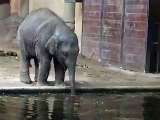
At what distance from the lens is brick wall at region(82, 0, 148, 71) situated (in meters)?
15.0

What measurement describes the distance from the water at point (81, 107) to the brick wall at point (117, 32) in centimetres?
358

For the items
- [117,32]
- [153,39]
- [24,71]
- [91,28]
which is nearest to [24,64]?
[24,71]

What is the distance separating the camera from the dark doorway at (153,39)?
1479 cm

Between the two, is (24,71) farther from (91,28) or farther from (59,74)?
(91,28)

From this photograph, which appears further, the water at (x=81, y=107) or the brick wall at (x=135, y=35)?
the brick wall at (x=135, y=35)

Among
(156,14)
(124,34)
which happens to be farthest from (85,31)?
(156,14)

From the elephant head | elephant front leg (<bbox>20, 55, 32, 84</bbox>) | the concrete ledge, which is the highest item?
the elephant head

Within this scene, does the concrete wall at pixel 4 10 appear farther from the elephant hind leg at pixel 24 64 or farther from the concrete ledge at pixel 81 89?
the concrete ledge at pixel 81 89

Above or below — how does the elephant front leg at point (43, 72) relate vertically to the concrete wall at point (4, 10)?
below

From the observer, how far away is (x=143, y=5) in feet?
48.8

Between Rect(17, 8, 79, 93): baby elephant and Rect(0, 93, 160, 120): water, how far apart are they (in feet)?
2.19

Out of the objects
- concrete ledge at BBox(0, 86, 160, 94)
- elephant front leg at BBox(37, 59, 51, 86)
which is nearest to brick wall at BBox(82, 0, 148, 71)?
concrete ledge at BBox(0, 86, 160, 94)

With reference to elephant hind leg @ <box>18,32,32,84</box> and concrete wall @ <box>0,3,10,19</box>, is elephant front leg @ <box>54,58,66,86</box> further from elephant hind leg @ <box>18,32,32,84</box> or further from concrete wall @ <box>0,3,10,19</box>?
concrete wall @ <box>0,3,10,19</box>

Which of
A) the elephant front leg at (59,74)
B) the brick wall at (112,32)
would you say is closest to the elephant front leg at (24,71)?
the elephant front leg at (59,74)
